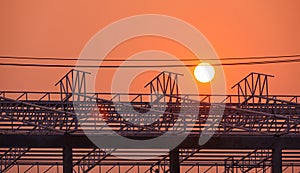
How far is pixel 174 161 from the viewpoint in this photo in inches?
1943

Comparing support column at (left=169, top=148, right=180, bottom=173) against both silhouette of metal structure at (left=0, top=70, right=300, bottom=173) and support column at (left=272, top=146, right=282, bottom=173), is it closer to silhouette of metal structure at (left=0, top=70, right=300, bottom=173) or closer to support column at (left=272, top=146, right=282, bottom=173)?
silhouette of metal structure at (left=0, top=70, right=300, bottom=173)

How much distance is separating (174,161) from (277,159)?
3549 millimetres

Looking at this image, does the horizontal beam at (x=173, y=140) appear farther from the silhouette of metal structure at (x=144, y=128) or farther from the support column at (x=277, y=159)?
the support column at (x=277, y=159)

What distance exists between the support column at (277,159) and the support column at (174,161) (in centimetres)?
332

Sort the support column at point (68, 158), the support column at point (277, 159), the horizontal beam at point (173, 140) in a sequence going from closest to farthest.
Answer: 1. the horizontal beam at point (173, 140)
2. the support column at point (68, 158)
3. the support column at point (277, 159)

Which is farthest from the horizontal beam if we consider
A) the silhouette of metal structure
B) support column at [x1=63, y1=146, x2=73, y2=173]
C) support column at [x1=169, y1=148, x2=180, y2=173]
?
support column at [x1=169, y1=148, x2=180, y2=173]

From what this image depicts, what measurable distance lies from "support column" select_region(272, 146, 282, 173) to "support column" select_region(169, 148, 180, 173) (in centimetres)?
332

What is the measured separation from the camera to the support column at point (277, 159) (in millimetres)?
49375

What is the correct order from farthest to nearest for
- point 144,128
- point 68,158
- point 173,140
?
1. point 144,128
2. point 173,140
3. point 68,158

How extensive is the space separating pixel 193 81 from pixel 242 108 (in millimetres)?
9735

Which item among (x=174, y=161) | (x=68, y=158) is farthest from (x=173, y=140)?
(x=68, y=158)

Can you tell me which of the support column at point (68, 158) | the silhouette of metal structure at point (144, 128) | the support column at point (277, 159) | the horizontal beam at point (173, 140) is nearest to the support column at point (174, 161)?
the silhouette of metal structure at point (144, 128)

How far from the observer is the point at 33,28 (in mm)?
61531

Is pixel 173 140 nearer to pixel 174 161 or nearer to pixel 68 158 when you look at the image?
pixel 174 161
